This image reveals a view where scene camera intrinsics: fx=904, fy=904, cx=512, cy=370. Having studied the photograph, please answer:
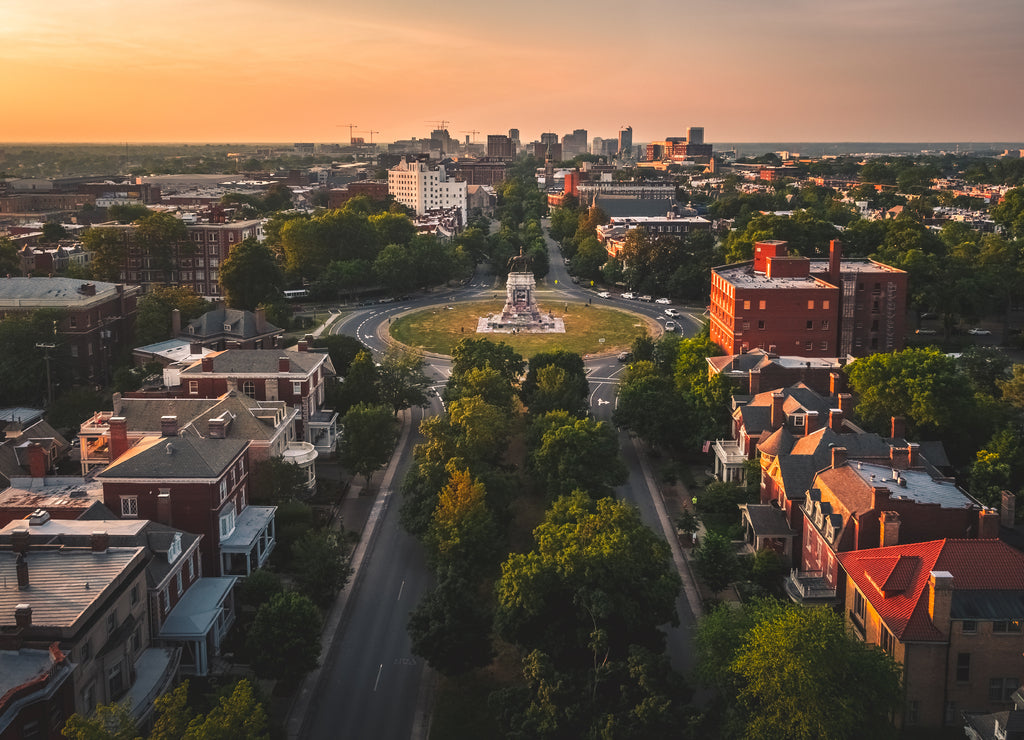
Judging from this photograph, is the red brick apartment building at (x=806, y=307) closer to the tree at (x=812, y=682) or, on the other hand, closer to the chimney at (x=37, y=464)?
the tree at (x=812, y=682)

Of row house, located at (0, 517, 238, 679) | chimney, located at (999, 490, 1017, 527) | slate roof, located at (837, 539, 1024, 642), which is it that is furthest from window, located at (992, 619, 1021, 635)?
row house, located at (0, 517, 238, 679)

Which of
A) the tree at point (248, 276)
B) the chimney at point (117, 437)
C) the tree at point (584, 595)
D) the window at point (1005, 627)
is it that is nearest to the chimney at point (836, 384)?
the window at point (1005, 627)

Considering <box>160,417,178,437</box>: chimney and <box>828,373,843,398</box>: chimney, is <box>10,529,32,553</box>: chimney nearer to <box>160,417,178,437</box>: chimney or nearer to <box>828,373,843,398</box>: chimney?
<box>160,417,178,437</box>: chimney

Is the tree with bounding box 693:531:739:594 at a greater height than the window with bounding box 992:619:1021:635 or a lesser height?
lesser

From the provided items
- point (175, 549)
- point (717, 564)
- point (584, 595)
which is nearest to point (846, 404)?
point (717, 564)

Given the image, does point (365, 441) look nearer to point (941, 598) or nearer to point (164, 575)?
point (164, 575)
